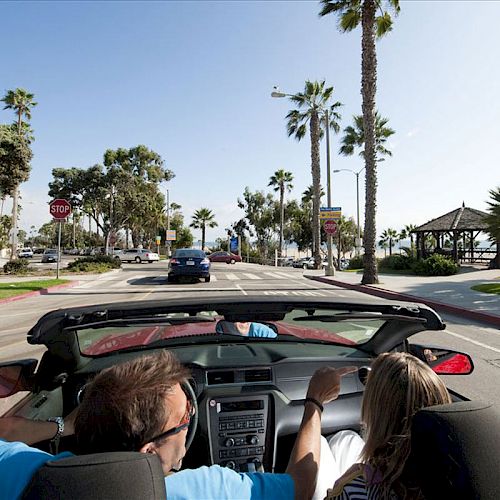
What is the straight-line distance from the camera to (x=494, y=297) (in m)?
15.2

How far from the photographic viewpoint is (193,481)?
1.24 metres

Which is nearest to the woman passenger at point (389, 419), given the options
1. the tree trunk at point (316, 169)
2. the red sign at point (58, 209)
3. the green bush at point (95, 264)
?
the red sign at point (58, 209)

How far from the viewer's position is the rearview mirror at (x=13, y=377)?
7.48ft

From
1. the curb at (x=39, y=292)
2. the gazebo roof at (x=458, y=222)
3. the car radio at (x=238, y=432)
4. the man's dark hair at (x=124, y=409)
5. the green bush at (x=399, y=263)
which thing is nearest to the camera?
the man's dark hair at (x=124, y=409)

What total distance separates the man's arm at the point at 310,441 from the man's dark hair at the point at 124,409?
565 millimetres

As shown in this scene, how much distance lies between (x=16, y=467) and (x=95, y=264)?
32996 millimetres

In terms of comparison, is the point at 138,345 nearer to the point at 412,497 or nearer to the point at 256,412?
the point at 256,412

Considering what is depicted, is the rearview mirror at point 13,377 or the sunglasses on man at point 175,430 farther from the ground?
the sunglasses on man at point 175,430

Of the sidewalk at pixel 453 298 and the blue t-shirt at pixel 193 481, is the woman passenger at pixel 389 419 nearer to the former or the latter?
the blue t-shirt at pixel 193 481

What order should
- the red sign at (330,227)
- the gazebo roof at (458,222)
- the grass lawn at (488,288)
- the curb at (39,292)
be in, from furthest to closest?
the gazebo roof at (458,222), the red sign at (330,227), the grass lawn at (488,288), the curb at (39,292)

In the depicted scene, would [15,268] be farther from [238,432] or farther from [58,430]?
[238,432]

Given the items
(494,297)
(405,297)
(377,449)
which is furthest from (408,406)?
(494,297)

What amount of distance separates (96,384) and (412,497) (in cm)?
101

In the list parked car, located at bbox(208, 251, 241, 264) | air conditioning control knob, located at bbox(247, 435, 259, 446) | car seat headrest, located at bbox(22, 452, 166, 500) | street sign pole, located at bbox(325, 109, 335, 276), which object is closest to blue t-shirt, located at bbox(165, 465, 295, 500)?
car seat headrest, located at bbox(22, 452, 166, 500)
